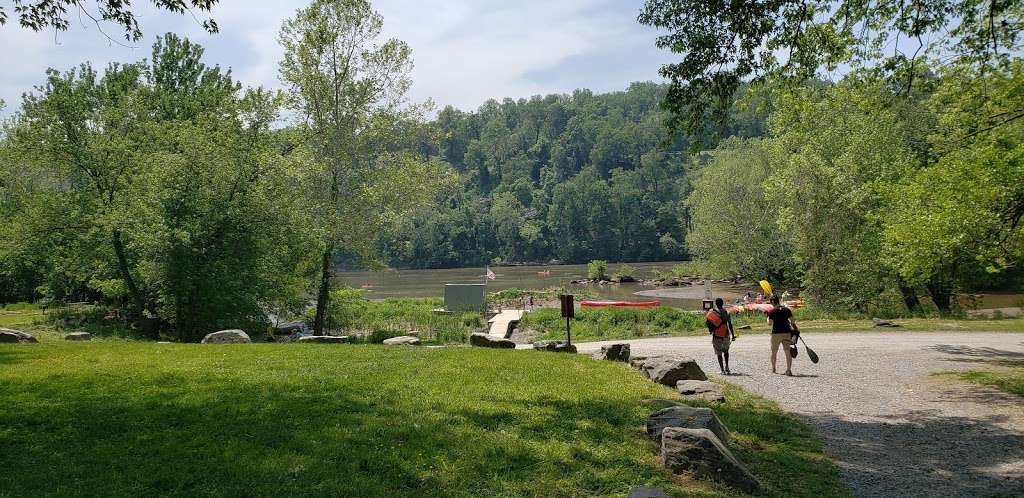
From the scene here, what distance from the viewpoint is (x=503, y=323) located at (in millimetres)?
29859

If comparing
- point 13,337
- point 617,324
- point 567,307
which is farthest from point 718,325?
point 13,337

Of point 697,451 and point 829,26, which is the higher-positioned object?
point 829,26

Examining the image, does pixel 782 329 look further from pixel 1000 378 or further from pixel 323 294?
pixel 323 294

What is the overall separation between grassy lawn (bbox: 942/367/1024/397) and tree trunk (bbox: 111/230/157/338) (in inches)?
972

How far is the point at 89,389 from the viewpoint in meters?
9.41

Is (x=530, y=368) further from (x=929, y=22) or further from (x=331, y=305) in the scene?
(x=331, y=305)

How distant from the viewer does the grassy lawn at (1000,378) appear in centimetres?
1151

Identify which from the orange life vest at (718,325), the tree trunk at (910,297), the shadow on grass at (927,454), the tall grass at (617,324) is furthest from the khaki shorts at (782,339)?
the tree trunk at (910,297)

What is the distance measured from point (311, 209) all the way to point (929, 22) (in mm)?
20101

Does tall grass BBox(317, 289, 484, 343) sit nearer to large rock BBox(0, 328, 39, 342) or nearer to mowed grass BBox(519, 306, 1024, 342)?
mowed grass BBox(519, 306, 1024, 342)

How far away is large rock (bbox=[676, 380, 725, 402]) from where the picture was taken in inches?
412

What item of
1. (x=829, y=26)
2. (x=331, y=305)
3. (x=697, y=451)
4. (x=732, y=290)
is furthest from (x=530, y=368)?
(x=732, y=290)

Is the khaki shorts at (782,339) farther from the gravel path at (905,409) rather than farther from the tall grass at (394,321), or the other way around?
the tall grass at (394,321)

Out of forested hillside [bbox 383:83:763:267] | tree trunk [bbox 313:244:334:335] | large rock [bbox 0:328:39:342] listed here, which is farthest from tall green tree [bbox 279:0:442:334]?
forested hillside [bbox 383:83:763:267]
